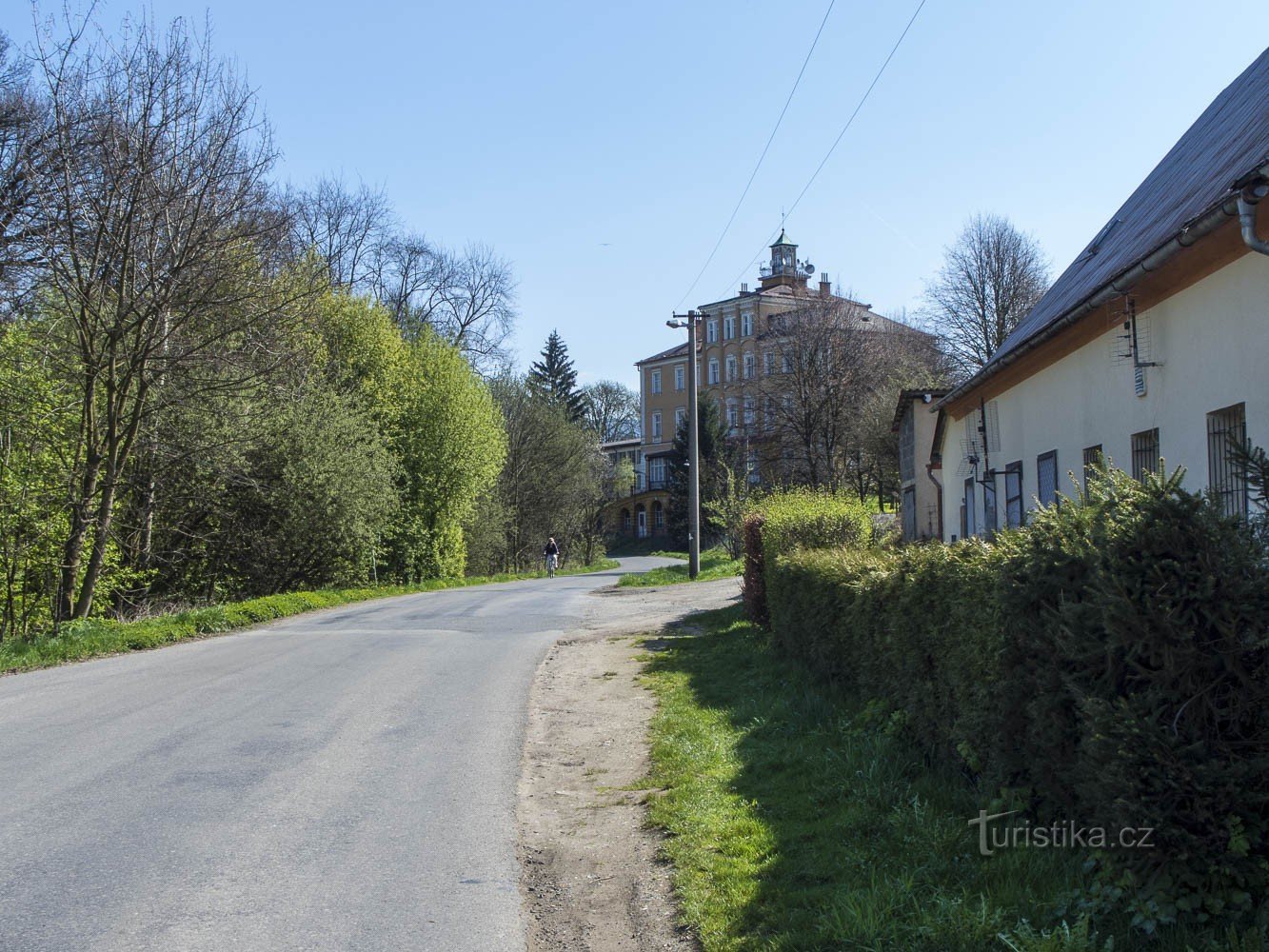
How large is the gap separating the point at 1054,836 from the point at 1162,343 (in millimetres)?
6450

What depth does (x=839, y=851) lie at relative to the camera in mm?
5516

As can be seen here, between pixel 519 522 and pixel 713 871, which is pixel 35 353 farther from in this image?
pixel 519 522

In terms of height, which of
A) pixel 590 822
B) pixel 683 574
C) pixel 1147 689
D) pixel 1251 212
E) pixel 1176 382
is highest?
pixel 1251 212

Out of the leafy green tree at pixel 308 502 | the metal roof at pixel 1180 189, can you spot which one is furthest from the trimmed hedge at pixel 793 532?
the leafy green tree at pixel 308 502

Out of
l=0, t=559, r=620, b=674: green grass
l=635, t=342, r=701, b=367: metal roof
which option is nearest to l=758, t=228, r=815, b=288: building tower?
l=635, t=342, r=701, b=367: metal roof

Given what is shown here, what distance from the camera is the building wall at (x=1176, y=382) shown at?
8133 mm

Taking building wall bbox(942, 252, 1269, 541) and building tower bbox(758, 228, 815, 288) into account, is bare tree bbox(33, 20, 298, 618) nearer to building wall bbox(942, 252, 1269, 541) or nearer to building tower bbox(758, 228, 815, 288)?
building wall bbox(942, 252, 1269, 541)

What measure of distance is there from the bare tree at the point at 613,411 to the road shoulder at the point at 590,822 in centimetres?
8618

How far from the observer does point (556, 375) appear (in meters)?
87.3

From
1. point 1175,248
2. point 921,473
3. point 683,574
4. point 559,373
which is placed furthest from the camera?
point 559,373

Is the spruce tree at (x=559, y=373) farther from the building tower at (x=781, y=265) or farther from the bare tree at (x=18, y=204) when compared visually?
the bare tree at (x=18, y=204)

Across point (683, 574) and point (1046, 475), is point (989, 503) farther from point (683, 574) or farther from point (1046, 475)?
point (683, 574)

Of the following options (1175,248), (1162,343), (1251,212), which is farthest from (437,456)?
(1251,212)

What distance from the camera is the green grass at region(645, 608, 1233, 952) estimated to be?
4203 millimetres
